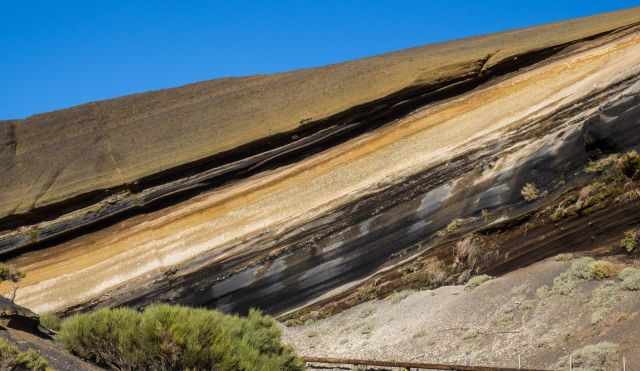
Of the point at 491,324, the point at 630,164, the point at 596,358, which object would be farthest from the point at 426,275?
the point at 596,358

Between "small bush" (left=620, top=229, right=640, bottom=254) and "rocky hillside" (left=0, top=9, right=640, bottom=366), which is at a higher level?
"rocky hillside" (left=0, top=9, right=640, bottom=366)

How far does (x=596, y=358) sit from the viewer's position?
35.5 feet

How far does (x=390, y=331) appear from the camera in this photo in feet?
51.9

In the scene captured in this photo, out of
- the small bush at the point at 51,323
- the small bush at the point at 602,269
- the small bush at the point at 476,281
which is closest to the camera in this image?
the small bush at the point at 602,269

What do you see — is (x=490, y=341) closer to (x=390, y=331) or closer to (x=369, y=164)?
(x=390, y=331)

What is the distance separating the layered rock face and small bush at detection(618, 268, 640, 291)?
1.49 metres

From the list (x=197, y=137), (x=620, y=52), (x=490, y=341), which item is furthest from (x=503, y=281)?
(x=197, y=137)

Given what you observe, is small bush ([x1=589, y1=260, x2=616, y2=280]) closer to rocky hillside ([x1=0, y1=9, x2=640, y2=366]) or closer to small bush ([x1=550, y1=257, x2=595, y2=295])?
small bush ([x1=550, y1=257, x2=595, y2=295])

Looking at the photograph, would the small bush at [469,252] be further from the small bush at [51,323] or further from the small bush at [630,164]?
the small bush at [51,323]

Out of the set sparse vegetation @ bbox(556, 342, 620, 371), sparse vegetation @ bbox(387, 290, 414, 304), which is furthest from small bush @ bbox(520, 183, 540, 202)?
sparse vegetation @ bbox(556, 342, 620, 371)

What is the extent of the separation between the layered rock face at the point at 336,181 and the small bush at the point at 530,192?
0.23 feet

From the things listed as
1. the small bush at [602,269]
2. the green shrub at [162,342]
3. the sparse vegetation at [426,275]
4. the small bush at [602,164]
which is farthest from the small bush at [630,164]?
the green shrub at [162,342]

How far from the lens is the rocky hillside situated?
16016mm

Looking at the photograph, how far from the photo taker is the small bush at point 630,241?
1382cm
